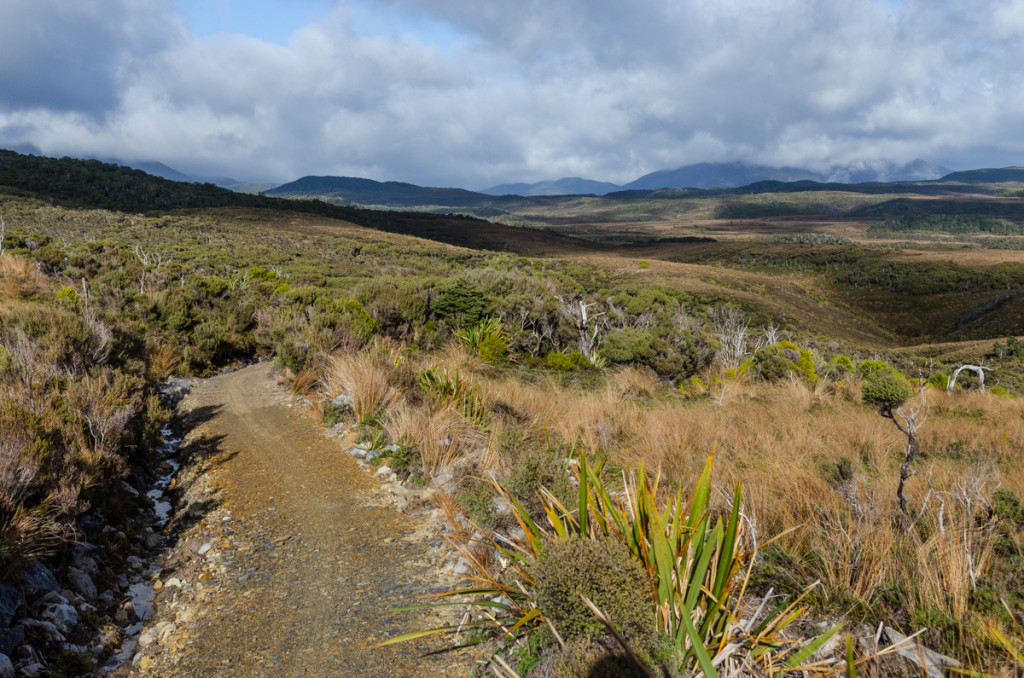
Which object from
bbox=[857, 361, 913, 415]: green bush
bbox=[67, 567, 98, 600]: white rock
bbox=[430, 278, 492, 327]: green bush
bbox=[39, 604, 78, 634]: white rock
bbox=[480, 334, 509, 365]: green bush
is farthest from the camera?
bbox=[430, 278, 492, 327]: green bush

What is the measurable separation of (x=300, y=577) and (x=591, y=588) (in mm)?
2260

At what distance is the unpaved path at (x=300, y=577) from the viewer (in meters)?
2.77

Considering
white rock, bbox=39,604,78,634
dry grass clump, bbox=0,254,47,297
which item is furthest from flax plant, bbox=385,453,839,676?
dry grass clump, bbox=0,254,47,297

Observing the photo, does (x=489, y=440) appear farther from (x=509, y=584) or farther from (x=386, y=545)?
(x=509, y=584)

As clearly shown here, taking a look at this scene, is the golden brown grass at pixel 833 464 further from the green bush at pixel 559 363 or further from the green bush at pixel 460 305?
the green bush at pixel 460 305

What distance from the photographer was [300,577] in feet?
11.5

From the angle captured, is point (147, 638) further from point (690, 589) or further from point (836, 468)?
point (836, 468)

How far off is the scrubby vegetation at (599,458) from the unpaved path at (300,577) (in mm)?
498

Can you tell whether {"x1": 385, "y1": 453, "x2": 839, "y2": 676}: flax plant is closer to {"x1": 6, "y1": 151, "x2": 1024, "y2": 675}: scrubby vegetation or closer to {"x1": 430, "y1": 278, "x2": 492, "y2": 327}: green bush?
{"x1": 6, "y1": 151, "x2": 1024, "y2": 675}: scrubby vegetation

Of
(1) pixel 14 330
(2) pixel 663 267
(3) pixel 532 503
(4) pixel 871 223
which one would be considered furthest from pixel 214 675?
(4) pixel 871 223

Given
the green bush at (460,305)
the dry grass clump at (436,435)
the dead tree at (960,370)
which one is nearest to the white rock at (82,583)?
the dry grass clump at (436,435)

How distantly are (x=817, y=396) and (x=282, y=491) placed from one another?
7.94 metres

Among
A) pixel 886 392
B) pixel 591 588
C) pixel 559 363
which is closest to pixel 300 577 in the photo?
pixel 591 588

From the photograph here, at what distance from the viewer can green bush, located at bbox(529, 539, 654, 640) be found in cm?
222
